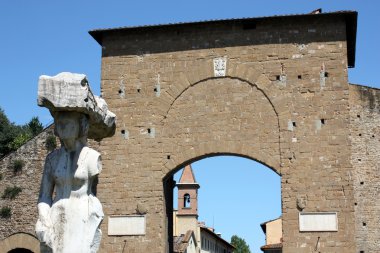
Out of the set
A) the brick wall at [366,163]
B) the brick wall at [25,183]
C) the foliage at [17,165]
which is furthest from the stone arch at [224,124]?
the foliage at [17,165]

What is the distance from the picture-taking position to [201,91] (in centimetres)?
1508

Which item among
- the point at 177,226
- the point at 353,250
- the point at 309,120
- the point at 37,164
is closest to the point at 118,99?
the point at 37,164

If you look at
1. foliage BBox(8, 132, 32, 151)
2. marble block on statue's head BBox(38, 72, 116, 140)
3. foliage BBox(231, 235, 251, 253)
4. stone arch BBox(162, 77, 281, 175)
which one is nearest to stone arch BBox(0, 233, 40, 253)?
stone arch BBox(162, 77, 281, 175)

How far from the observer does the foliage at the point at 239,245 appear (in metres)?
66.1

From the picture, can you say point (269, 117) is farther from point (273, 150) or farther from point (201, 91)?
point (201, 91)

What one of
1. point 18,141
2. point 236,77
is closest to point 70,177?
point 236,77

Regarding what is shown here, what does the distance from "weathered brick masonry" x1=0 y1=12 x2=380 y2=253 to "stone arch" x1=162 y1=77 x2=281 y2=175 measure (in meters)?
0.02

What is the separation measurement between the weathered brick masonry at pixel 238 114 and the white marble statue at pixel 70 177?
9.26 m

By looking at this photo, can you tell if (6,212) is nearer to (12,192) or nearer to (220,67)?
(12,192)

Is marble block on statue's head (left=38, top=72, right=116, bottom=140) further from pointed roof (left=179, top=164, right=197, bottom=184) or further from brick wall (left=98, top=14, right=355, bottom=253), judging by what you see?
pointed roof (left=179, top=164, right=197, bottom=184)

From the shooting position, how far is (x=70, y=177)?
5383 mm

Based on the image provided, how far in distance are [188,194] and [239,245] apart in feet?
84.4

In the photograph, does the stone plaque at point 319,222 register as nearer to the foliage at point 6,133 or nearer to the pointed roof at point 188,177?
the foliage at point 6,133

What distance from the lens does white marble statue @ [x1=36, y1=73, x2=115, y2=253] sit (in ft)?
17.1
